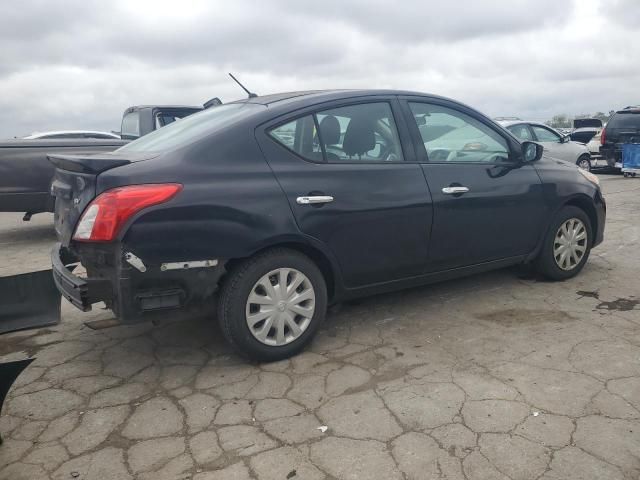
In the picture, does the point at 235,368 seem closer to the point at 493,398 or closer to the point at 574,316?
the point at 493,398

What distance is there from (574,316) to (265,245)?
2.34 m

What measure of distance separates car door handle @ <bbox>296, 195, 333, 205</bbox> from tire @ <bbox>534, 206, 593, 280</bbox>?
2.18m

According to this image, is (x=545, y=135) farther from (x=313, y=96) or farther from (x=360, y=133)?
(x=313, y=96)

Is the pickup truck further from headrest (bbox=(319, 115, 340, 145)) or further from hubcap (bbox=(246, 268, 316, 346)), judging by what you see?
hubcap (bbox=(246, 268, 316, 346))

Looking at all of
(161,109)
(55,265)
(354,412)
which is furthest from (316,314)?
(161,109)

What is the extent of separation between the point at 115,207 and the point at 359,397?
162 cm

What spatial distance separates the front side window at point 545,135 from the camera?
11.7 metres

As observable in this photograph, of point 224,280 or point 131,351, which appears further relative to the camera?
point 131,351

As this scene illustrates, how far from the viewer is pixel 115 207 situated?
9.58ft

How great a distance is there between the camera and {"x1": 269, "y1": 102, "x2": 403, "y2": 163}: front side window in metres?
3.50

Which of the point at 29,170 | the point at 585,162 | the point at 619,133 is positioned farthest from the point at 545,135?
the point at 29,170

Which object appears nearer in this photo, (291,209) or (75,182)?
(75,182)

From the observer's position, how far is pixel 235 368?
3398 mm

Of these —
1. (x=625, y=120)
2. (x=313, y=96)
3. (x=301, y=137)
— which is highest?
(x=625, y=120)
